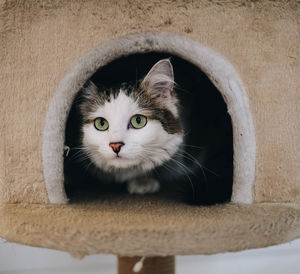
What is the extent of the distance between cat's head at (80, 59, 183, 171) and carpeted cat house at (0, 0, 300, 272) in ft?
0.40

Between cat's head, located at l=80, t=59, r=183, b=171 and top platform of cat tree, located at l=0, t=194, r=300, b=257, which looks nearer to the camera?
top platform of cat tree, located at l=0, t=194, r=300, b=257

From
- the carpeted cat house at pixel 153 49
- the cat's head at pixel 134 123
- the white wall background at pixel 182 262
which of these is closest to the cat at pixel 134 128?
the cat's head at pixel 134 123

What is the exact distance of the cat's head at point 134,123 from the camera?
108cm

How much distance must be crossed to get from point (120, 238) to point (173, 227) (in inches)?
5.0

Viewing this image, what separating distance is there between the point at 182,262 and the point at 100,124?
3.45 ft

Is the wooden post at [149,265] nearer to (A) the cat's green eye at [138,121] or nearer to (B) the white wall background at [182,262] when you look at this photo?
(A) the cat's green eye at [138,121]

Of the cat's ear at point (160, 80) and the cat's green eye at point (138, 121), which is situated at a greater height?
the cat's ear at point (160, 80)

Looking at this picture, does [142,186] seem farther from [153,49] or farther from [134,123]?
[153,49]

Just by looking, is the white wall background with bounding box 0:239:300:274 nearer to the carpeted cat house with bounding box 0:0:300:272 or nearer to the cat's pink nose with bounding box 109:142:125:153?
the carpeted cat house with bounding box 0:0:300:272

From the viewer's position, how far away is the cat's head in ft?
3.54

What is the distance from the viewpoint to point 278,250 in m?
1.94

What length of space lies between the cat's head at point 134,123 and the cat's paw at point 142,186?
0.16ft

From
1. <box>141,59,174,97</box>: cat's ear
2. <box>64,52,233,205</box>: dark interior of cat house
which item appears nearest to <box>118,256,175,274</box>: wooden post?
<box>64,52,233,205</box>: dark interior of cat house

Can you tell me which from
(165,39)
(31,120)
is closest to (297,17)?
(165,39)
